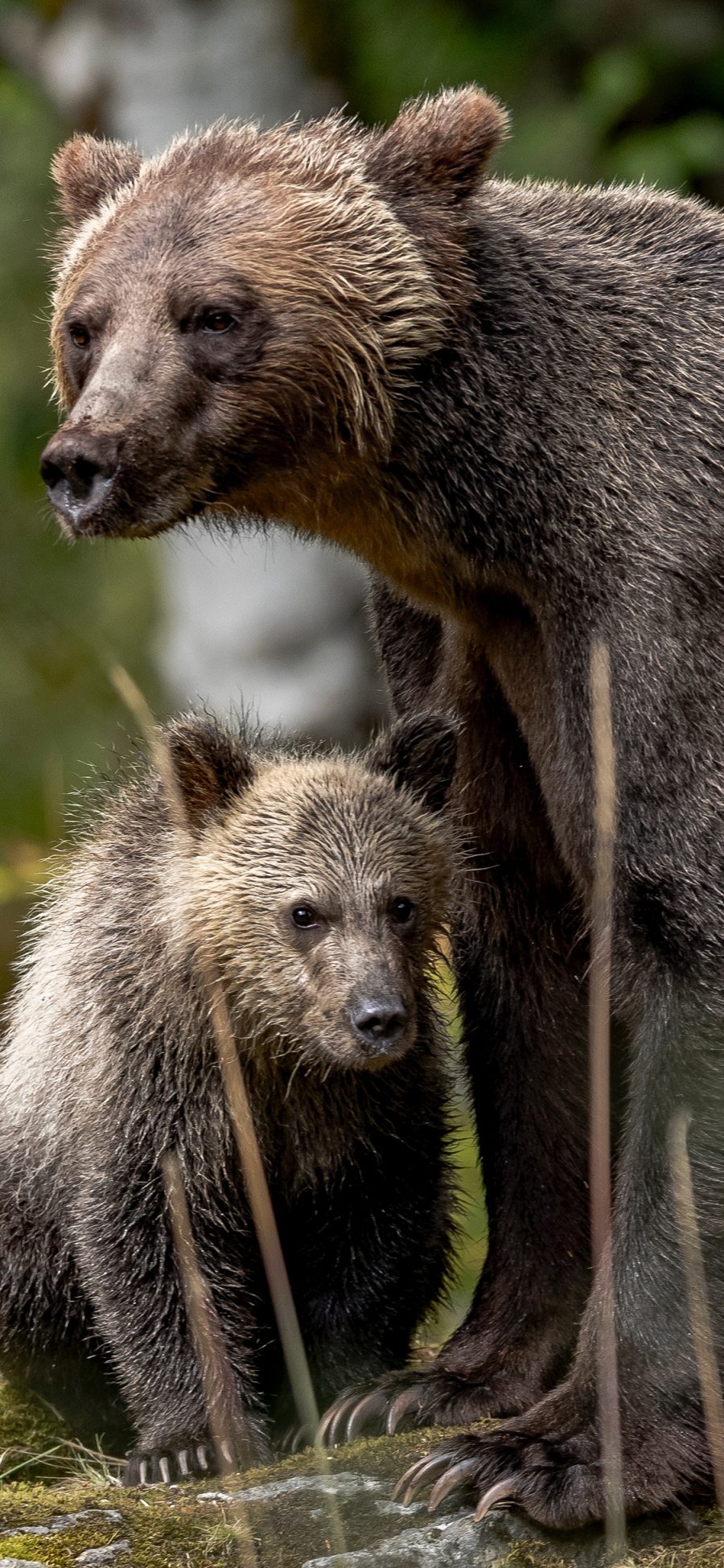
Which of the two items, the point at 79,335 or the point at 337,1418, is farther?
the point at 337,1418

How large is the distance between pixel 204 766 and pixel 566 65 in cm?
940

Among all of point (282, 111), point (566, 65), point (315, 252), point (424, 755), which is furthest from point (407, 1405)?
point (566, 65)

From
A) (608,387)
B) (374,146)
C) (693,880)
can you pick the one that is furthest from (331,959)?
(374,146)

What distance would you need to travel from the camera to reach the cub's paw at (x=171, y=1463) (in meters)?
6.27

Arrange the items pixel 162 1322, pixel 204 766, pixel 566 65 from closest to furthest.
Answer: pixel 162 1322
pixel 204 766
pixel 566 65

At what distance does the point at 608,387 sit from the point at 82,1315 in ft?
12.5

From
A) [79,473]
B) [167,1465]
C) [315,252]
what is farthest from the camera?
[167,1465]

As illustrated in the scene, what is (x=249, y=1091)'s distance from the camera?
6.83 m

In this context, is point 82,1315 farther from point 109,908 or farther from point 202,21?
point 202,21

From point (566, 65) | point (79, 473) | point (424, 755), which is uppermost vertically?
point (566, 65)

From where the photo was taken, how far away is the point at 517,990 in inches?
269

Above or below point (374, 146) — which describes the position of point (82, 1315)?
below

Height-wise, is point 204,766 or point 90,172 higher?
point 90,172

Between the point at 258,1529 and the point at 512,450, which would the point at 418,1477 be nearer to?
the point at 258,1529
